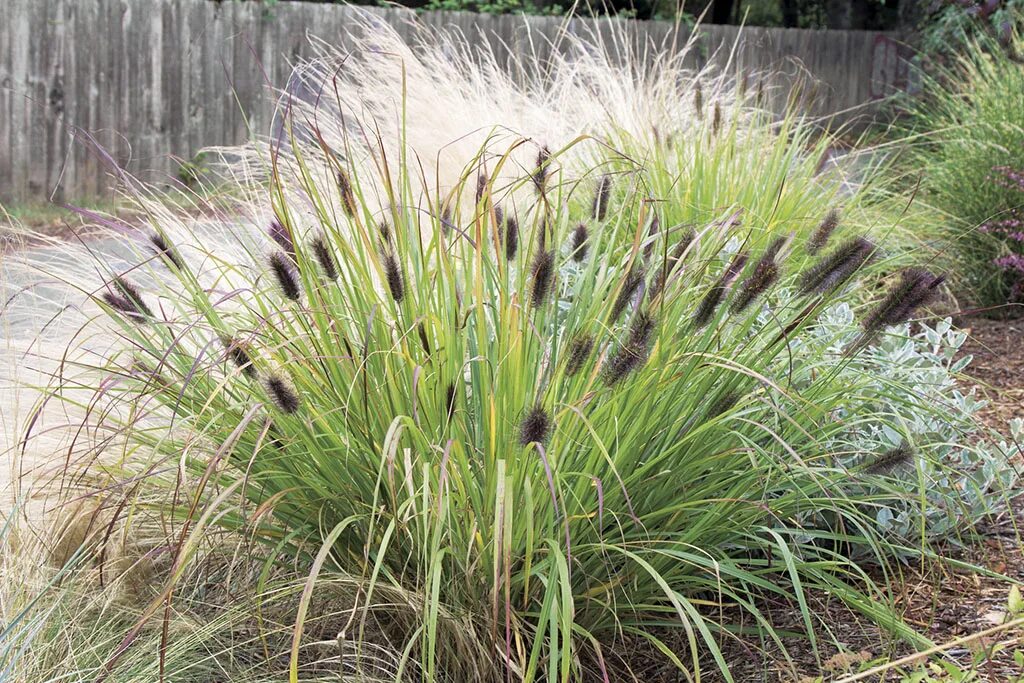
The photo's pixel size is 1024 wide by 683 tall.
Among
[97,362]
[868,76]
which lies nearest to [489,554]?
[97,362]

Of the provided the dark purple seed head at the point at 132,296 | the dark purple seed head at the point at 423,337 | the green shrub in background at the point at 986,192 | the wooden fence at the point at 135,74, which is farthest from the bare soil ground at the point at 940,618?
the wooden fence at the point at 135,74

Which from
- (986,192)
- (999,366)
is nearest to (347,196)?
(999,366)

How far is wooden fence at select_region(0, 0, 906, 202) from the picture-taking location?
921 centimetres

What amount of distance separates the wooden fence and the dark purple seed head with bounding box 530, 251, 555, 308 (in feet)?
21.7

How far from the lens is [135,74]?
32.8 feet

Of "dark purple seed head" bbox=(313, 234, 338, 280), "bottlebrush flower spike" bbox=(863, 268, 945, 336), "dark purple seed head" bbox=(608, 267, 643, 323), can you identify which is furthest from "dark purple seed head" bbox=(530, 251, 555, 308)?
"bottlebrush flower spike" bbox=(863, 268, 945, 336)

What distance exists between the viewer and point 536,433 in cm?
165

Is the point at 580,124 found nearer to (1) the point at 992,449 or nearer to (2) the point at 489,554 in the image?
(1) the point at 992,449

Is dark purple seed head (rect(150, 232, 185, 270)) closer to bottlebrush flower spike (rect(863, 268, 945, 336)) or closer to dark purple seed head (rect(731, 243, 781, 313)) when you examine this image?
dark purple seed head (rect(731, 243, 781, 313))

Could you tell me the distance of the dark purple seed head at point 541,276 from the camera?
1964 mm

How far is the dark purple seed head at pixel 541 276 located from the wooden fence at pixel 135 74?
21.7 ft

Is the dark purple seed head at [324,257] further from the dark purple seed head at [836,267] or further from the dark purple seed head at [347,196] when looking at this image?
the dark purple seed head at [836,267]

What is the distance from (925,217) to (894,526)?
10.8 ft

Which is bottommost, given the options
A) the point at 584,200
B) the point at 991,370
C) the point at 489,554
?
the point at 991,370
